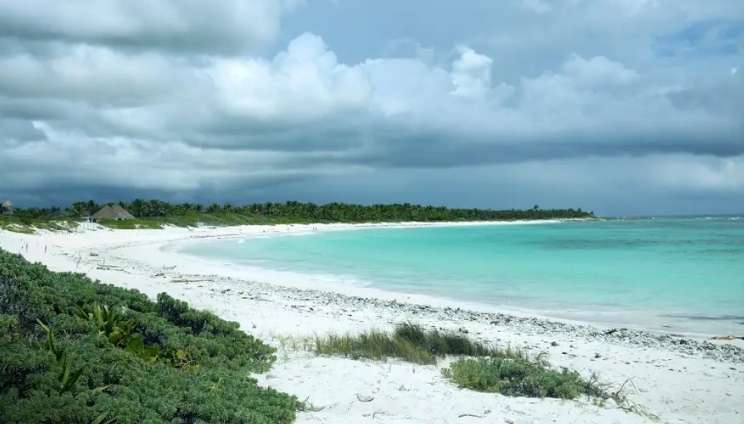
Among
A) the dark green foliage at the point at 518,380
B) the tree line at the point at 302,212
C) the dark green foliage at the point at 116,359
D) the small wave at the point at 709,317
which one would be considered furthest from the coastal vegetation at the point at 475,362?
the tree line at the point at 302,212

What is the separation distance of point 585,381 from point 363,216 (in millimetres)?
125079

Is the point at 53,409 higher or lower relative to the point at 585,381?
higher

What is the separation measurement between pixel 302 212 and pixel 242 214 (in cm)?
1980

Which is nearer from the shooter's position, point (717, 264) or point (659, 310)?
point (659, 310)

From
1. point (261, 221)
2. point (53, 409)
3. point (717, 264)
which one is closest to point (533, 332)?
point (53, 409)

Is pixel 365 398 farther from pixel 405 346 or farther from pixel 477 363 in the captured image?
pixel 405 346

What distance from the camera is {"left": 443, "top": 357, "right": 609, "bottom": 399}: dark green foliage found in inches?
280

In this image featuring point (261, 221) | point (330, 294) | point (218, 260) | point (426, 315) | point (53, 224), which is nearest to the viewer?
point (426, 315)

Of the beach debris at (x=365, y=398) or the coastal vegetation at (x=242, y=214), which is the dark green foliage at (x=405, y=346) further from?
the coastal vegetation at (x=242, y=214)

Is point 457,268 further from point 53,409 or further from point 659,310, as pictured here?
point 53,409

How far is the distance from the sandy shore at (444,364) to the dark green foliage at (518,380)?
205 mm

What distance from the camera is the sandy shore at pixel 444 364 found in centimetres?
646

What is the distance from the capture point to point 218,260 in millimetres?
33250

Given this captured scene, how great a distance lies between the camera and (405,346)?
8.85 m
